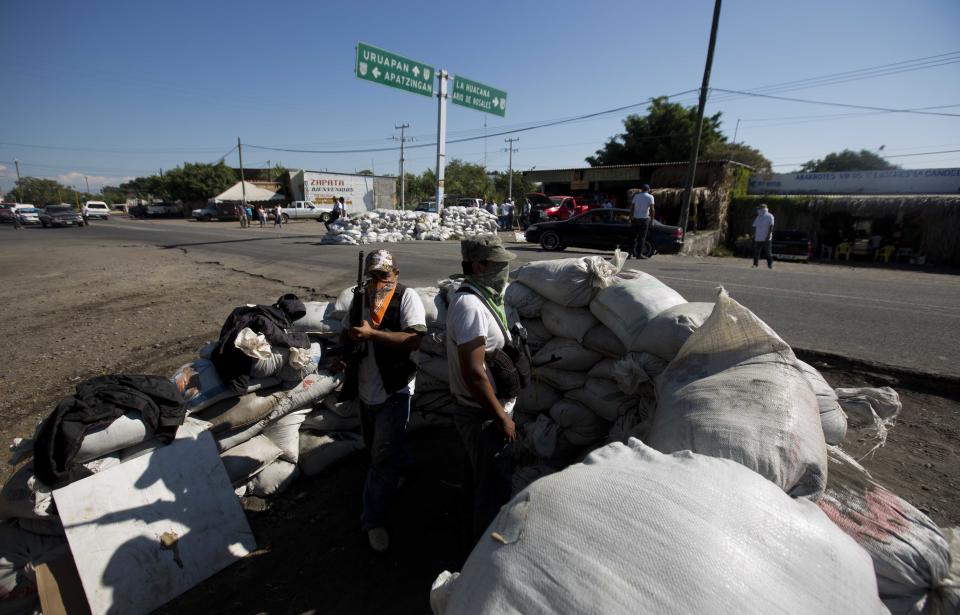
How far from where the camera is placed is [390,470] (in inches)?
89.9

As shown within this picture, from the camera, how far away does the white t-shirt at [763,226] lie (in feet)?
32.3

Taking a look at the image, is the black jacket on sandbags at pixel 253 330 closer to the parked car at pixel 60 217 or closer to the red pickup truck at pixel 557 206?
the red pickup truck at pixel 557 206

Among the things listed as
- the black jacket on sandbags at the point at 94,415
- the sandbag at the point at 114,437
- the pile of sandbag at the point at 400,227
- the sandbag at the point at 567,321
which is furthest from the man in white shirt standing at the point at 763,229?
the sandbag at the point at 114,437

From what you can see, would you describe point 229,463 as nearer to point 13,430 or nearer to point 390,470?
point 390,470

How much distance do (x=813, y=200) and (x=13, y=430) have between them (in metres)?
19.9

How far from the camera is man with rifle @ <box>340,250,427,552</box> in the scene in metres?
2.19

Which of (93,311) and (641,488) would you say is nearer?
(641,488)

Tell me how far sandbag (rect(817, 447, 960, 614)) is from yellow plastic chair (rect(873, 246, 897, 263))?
56.3 ft

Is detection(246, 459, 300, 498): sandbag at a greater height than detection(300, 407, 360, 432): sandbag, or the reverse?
detection(300, 407, 360, 432): sandbag

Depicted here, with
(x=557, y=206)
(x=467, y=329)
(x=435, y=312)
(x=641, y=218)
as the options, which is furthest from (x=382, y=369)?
(x=557, y=206)

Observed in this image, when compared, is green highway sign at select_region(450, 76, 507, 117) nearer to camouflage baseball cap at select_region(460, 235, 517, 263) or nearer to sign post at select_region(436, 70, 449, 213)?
sign post at select_region(436, 70, 449, 213)

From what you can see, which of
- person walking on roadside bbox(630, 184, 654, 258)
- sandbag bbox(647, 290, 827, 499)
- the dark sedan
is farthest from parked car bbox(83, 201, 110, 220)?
sandbag bbox(647, 290, 827, 499)

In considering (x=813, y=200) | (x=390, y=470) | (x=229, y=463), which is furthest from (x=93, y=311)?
(x=813, y=200)

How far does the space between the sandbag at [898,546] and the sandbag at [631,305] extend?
42.2 inches
